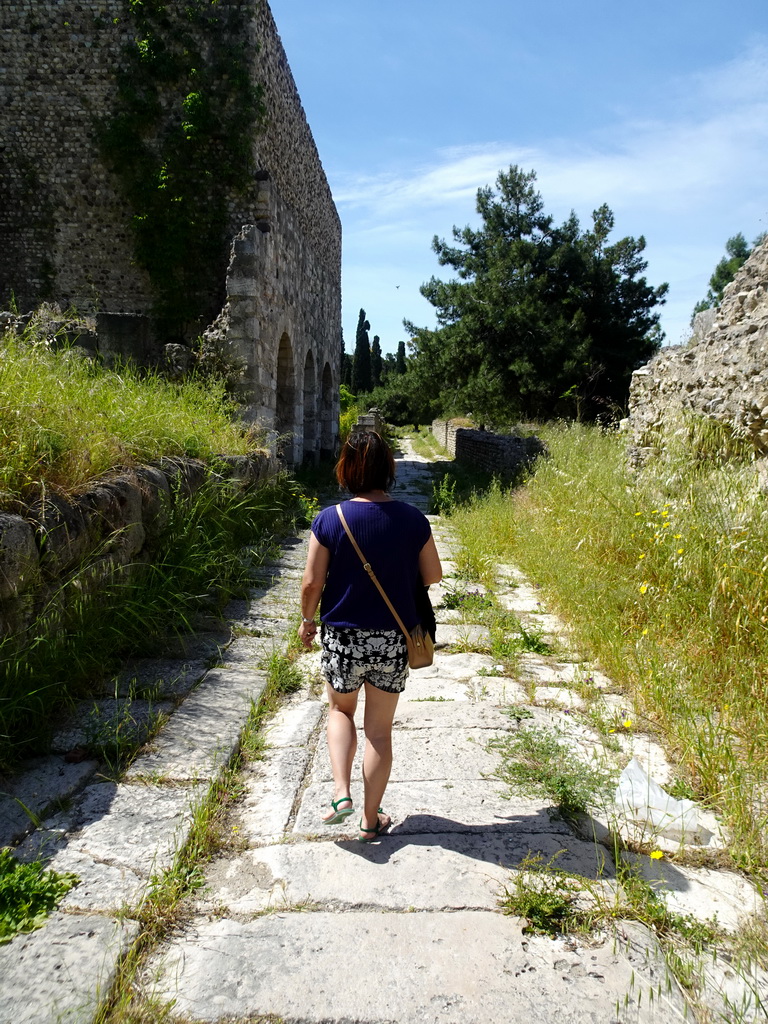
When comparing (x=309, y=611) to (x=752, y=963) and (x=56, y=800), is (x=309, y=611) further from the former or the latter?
(x=752, y=963)

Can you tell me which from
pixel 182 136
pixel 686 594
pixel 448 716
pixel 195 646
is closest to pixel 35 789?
pixel 195 646

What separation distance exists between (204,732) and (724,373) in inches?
167

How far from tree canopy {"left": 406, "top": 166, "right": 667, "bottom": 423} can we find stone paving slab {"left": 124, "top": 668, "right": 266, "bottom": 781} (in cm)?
1753

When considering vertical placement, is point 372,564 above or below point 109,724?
above

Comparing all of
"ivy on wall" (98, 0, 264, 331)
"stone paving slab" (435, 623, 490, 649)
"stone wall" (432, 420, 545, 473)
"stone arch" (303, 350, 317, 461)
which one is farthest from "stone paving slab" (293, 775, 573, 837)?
"stone arch" (303, 350, 317, 461)

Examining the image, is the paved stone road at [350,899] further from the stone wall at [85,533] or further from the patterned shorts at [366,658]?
the stone wall at [85,533]

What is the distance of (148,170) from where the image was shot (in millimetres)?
9797

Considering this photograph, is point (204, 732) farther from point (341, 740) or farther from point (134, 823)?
point (341, 740)

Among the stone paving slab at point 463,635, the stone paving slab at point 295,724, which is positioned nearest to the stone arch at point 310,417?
the stone paving slab at point 463,635

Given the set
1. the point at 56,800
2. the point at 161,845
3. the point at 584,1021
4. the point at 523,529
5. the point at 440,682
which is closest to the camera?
the point at 584,1021

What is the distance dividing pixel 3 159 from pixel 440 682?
10.6 meters

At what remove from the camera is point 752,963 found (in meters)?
1.78

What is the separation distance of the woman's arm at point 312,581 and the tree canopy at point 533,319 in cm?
1816

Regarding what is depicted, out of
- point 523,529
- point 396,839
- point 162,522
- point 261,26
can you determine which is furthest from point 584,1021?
point 261,26
